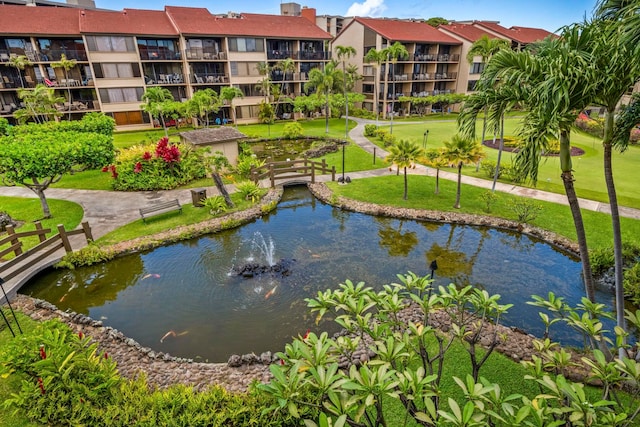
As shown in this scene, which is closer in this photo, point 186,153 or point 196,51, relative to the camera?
point 186,153

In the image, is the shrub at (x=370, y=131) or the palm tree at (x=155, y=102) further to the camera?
the shrub at (x=370, y=131)

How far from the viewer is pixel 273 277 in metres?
13.9

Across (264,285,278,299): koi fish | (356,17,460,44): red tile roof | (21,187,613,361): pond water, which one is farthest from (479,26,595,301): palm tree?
(356,17,460,44): red tile roof

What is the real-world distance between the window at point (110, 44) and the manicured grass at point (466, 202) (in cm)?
3059

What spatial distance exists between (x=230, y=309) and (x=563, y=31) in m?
11.6

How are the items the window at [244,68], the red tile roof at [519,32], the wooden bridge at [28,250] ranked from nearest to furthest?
the wooden bridge at [28,250]
the window at [244,68]
the red tile roof at [519,32]

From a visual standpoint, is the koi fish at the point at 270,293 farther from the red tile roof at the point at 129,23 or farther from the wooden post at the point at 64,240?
the red tile roof at the point at 129,23

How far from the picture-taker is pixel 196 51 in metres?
41.6

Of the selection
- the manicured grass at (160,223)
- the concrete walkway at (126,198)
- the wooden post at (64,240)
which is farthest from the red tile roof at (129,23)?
the wooden post at (64,240)

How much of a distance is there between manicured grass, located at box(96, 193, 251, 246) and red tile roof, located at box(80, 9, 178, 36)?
29.0m

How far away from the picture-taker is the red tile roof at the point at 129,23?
36.8 m

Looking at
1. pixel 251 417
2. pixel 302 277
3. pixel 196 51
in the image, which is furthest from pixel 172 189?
pixel 196 51

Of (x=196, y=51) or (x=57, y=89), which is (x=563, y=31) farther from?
(x=57, y=89)

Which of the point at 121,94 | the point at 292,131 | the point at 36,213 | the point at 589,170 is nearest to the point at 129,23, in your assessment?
the point at 121,94
